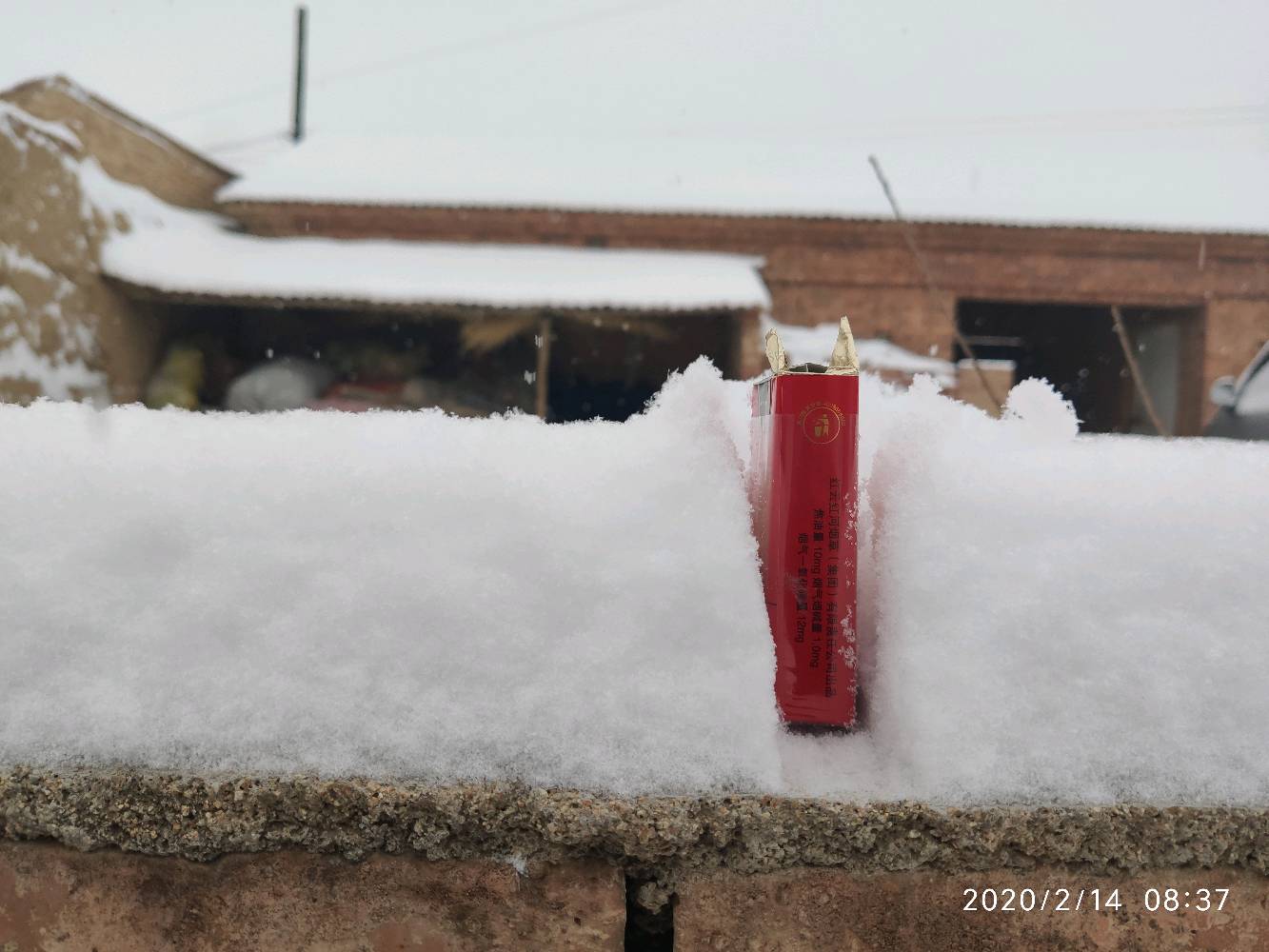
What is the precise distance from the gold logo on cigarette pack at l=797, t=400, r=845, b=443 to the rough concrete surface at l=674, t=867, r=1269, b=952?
456 millimetres

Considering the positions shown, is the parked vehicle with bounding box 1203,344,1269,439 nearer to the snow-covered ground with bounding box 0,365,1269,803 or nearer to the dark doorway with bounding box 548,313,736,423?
the snow-covered ground with bounding box 0,365,1269,803

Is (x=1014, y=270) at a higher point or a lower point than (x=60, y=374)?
higher

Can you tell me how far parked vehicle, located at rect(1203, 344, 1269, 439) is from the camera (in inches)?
129

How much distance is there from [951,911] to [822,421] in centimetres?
53

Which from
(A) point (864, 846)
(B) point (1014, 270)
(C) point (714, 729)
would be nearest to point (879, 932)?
(A) point (864, 846)

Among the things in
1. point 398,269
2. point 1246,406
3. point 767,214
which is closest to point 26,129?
point 398,269

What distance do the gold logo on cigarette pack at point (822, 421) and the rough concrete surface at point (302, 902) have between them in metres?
0.51

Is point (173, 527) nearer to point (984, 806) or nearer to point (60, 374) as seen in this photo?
point (984, 806)

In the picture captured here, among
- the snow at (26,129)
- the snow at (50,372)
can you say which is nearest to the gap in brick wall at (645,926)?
the snow at (50,372)

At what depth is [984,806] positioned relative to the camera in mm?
789

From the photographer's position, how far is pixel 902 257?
7.74 m

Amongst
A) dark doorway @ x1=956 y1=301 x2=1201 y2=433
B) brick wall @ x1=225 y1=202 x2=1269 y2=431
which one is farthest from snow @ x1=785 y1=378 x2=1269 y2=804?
dark doorway @ x1=956 y1=301 x2=1201 y2=433

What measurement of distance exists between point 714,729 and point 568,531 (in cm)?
27

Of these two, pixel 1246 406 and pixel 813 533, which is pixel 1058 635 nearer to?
pixel 813 533
